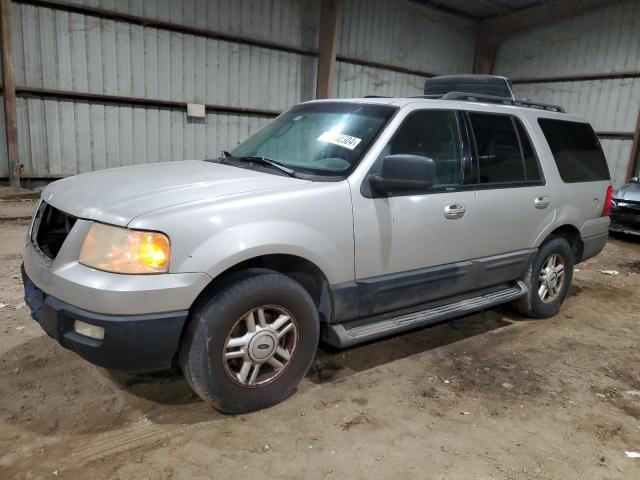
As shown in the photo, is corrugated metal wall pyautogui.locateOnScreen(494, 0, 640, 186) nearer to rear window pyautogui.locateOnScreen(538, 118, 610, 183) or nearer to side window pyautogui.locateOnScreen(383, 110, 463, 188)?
rear window pyautogui.locateOnScreen(538, 118, 610, 183)

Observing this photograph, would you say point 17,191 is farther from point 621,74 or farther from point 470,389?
point 621,74

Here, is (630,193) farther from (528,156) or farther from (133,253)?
(133,253)

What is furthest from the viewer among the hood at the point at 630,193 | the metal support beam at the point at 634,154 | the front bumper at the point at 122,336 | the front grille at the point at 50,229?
the metal support beam at the point at 634,154

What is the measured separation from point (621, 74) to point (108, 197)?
13.3 m

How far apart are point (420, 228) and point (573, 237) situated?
2.21 metres

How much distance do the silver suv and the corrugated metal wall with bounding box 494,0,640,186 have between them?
391 inches

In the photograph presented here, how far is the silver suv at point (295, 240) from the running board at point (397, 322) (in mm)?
13

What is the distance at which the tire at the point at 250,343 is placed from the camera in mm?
2436

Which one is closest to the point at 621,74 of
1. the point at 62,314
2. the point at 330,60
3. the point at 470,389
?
the point at 330,60

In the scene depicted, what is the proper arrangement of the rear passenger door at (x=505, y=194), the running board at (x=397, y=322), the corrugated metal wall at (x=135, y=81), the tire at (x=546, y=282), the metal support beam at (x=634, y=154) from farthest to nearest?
1. the metal support beam at (x=634, y=154)
2. the corrugated metal wall at (x=135, y=81)
3. the tire at (x=546, y=282)
4. the rear passenger door at (x=505, y=194)
5. the running board at (x=397, y=322)

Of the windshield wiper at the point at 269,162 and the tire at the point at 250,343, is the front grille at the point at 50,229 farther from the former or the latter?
the windshield wiper at the point at 269,162

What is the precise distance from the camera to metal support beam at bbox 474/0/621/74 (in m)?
12.3

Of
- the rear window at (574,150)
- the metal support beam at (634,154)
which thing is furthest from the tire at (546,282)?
the metal support beam at (634,154)

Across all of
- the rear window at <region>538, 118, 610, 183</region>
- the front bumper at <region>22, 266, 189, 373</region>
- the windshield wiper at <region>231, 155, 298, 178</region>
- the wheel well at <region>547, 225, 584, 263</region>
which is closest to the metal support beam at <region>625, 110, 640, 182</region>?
the rear window at <region>538, 118, 610, 183</region>
